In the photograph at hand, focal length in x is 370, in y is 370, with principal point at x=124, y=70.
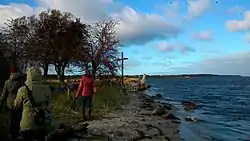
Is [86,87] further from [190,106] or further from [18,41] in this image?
[18,41]

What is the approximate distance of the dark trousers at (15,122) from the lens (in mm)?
8395

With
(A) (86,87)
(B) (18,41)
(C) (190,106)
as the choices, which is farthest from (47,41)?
(A) (86,87)

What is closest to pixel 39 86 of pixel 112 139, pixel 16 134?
pixel 16 134

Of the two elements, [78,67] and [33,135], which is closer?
[33,135]

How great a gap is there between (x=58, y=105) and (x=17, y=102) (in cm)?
1093

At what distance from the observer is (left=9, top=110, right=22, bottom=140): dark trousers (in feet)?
27.5

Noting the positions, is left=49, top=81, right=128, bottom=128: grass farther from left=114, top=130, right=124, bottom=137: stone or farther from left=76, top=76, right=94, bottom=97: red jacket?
left=114, top=130, right=124, bottom=137: stone

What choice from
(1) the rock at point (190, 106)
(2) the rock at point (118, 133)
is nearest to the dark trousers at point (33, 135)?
(2) the rock at point (118, 133)

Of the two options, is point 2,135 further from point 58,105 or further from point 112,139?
point 58,105

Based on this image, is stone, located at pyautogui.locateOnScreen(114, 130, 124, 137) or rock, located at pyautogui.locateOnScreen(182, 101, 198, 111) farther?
rock, located at pyautogui.locateOnScreen(182, 101, 198, 111)

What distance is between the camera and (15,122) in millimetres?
8594

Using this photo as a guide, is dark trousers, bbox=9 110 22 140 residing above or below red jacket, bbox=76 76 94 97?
Answer: below

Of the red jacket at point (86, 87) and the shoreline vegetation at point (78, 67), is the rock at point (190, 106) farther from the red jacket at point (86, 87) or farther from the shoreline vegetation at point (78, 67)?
the red jacket at point (86, 87)

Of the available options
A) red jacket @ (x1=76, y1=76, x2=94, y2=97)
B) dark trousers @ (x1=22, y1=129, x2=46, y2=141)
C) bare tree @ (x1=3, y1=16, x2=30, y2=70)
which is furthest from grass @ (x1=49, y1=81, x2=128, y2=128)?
bare tree @ (x1=3, y1=16, x2=30, y2=70)
